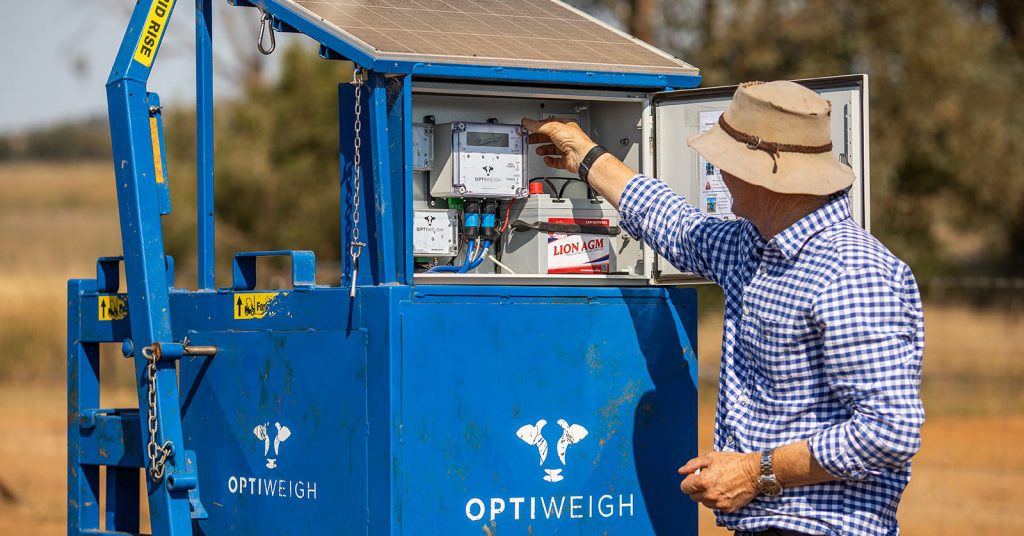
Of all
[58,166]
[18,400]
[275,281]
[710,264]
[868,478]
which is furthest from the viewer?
[58,166]

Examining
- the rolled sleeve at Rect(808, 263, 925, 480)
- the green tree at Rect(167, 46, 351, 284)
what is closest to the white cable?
the rolled sleeve at Rect(808, 263, 925, 480)

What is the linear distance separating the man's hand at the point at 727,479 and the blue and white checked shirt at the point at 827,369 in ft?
0.23

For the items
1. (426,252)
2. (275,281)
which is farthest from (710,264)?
(275,281)

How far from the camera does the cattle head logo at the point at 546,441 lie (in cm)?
443

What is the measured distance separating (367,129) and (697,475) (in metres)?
1.74

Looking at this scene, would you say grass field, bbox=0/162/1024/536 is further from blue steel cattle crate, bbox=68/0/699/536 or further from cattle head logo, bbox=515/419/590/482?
cattle head logo, bbox=515/419/590/482

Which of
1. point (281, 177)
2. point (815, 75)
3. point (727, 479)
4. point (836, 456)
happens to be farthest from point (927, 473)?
point (281, 177)

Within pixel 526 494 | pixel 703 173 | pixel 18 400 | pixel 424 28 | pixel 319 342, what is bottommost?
pixel 18 400

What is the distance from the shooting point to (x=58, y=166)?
58.6m

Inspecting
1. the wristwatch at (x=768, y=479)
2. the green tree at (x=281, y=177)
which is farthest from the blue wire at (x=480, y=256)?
the green tree at (x=281, y=177)

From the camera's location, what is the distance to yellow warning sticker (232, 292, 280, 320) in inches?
183

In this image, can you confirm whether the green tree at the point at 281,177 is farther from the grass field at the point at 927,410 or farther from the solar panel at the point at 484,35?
the solar panel at the point at 484,35

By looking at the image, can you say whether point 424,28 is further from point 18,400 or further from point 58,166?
point 58,166

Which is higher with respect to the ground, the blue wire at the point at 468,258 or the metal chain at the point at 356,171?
the metal chain at the point at 356,171
